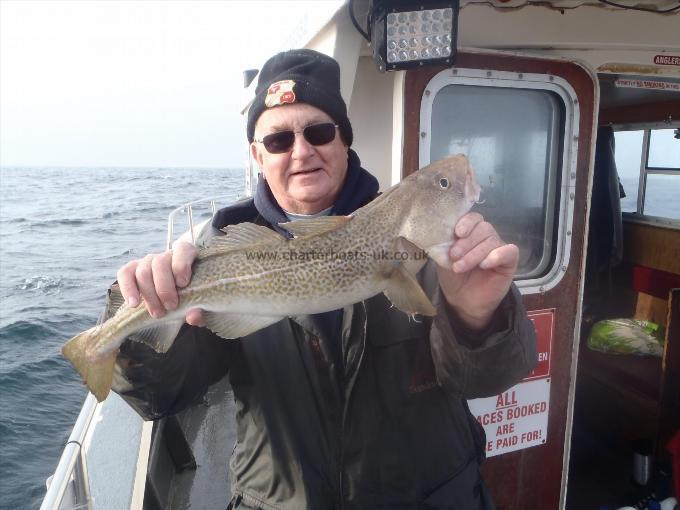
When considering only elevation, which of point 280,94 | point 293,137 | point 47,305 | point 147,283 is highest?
point 280,94

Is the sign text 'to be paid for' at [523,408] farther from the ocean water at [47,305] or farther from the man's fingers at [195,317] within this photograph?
the ocean water at [47,305]

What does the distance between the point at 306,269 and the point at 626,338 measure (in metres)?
4.56

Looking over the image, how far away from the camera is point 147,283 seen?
202 cm

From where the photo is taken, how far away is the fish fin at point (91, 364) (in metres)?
2.09

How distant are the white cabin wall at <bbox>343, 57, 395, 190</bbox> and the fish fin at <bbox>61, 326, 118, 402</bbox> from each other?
205 cm

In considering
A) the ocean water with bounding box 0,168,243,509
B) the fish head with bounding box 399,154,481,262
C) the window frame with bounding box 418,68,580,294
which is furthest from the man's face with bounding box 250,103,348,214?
the ocean water with bounding box 0,168,243,509

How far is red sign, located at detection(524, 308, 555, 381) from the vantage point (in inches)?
134

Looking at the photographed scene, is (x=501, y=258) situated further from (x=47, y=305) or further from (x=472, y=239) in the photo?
(x=47, y=305)

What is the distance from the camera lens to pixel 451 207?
6.87ft

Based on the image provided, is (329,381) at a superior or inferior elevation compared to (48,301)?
superior

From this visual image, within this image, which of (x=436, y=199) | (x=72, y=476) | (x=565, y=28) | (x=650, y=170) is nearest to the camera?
(x=436, y=199)

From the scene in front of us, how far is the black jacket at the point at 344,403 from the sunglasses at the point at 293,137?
0.77 m

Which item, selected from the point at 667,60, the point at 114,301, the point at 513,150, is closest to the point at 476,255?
the point at 114,301

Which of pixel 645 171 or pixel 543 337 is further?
pixel 645 171
